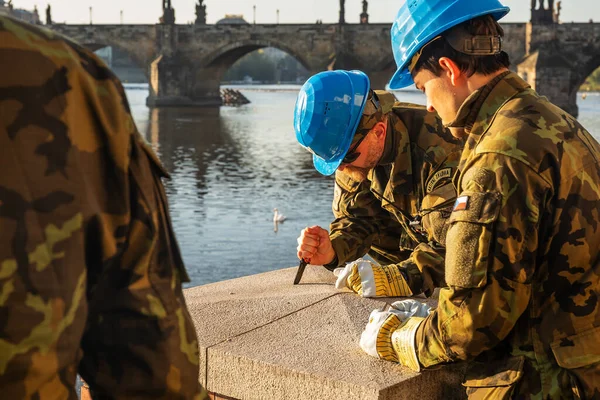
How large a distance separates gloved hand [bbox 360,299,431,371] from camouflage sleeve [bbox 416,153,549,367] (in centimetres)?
31

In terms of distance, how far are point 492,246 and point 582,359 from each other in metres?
0.27

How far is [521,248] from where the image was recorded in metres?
1.79

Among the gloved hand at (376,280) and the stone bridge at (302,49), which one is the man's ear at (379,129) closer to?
the gloved hand at (376,280)

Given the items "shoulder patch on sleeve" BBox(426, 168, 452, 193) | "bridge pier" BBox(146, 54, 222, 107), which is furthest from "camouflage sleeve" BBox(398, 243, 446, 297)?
"bridge pier" BBox(146, 54, 222, 107)

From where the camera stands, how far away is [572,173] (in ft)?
6.00

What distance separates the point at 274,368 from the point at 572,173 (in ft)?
2.88

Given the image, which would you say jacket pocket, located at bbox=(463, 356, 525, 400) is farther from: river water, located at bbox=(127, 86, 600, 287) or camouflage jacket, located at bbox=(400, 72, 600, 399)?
river water, located at bbox=(127, 86, 600, 287)

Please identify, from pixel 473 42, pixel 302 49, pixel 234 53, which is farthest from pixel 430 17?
pixel 234 53

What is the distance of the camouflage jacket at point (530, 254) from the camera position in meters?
1.79

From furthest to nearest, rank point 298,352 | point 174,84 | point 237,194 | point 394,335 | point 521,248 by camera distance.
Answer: point 174,84 → point 237,194 → point 298,352 → point 394,335 → point 521,248

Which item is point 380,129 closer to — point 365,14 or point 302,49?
point 302,49

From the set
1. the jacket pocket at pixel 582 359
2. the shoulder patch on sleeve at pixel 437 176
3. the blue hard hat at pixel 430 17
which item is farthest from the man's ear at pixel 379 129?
the jacket pocket at pixel 582 359

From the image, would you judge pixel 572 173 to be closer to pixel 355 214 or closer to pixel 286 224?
pixel 355 214

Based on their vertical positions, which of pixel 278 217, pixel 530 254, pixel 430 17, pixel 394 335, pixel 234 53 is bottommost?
pixel 278 217
